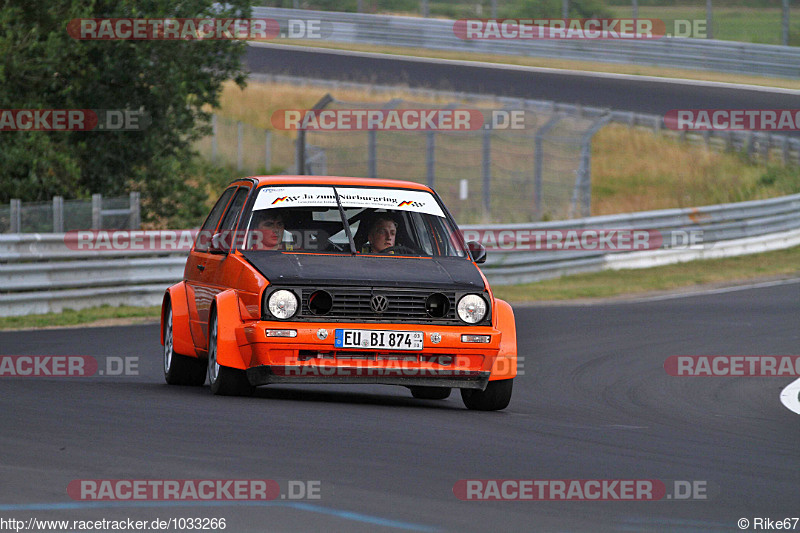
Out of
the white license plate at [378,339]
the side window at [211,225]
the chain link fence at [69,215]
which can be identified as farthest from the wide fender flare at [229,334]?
the chain link fence at [69,215]

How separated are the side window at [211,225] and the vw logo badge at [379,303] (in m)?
2.01

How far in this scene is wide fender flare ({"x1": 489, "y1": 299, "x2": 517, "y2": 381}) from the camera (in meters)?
9.08

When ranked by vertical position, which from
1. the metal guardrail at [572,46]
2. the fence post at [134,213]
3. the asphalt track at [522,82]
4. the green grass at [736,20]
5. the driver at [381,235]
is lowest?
the fence post at [134,213]

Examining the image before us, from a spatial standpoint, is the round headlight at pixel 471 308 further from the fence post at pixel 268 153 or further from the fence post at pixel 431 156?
the fence post at pixel 268 153

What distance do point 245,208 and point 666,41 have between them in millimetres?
32833

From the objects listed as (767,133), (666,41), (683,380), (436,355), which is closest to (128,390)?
(436,355)

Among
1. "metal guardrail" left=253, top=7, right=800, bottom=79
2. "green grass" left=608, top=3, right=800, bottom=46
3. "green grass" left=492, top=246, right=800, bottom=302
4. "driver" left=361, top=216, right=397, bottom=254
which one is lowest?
"green grass" left=492, top=246, right=800, bottom=302

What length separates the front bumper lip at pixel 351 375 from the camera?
8.66 m

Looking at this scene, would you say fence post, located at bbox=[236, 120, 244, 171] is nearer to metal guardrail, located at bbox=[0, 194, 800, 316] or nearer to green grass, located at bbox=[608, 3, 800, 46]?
metal guardrail, located at bbox=[0, 194, 800, 316]

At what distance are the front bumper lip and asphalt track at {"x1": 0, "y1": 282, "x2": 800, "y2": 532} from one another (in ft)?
0.62

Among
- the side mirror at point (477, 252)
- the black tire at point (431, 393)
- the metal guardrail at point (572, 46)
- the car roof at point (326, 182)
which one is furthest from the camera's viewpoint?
the metal guardrail at point (572, 46)

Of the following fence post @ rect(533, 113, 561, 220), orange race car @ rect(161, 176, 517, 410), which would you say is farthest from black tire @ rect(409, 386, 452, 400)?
fence post @ rect(533, 113, 561, 220)

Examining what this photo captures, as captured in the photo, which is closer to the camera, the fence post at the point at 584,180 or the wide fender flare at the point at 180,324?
the wide fender flare at the point at 180,324

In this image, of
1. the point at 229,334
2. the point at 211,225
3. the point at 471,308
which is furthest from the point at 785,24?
the point at 229,334
